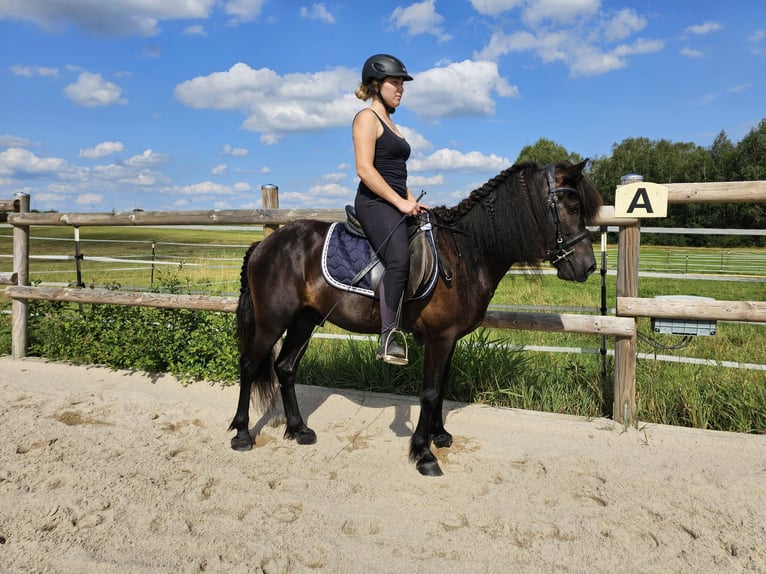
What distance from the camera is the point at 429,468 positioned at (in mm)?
3438

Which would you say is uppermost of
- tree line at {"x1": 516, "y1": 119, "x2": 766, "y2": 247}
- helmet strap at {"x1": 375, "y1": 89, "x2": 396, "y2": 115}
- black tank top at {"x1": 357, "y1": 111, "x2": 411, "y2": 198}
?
tree line at {"x1": 516, "y1": 119, "x2": 766, "y2": 247}

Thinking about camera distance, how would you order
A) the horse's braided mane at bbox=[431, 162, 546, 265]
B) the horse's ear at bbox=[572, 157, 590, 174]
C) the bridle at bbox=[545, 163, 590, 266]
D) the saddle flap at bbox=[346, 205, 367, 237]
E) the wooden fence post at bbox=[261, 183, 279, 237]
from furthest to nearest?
the wooden fence post at bbox=[261, 183, 279, 237], the saddle flap at bbox=[346, 205, 367, 237], the horse's braided mane at bbox=[431, 162, 546, 265], the bridle at bbox=[545, 163, 590, 266], the horse's ear at bbox=[572, 157, 590, 174]

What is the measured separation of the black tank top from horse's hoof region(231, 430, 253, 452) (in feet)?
6.88

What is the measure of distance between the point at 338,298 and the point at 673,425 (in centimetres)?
292

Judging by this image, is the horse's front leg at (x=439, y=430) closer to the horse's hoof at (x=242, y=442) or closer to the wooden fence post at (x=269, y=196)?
the horse's hoof at (x=242, y=442)

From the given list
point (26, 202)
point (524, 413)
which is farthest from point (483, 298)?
point (26, 202)

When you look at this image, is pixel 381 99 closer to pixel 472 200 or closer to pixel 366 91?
pixel 366 91

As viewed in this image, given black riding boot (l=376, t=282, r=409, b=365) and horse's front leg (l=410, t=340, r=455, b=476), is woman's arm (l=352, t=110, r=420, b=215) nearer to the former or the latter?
black riding boot (l=376, t=282, r=409, b=365)

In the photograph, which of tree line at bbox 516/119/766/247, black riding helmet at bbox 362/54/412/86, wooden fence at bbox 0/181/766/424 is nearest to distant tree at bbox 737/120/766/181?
tree line at bbox 516/119/766/247

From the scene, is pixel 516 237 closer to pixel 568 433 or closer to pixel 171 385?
pixel 568 433

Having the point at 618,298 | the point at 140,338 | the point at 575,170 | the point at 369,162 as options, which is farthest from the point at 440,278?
the point at 140,338

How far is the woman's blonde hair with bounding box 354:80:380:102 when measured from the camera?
3.54 m

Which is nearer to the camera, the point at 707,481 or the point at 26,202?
the point at 707,481

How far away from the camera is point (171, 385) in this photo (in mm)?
5348
